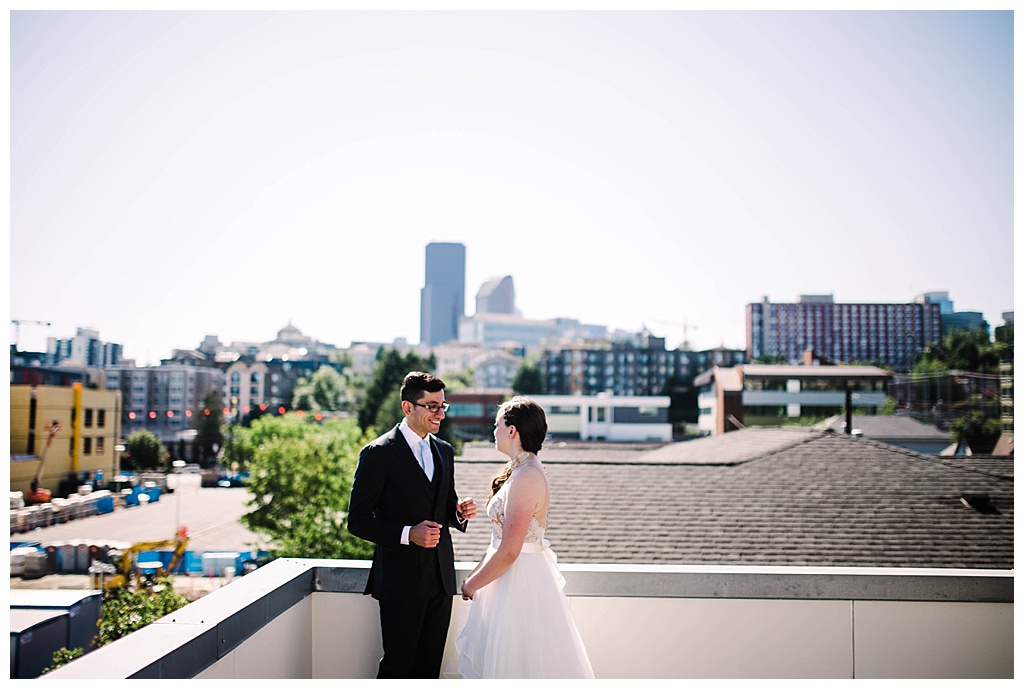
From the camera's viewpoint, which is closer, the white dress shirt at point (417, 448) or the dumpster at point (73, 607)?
the white dress shirt at point (417, 448)

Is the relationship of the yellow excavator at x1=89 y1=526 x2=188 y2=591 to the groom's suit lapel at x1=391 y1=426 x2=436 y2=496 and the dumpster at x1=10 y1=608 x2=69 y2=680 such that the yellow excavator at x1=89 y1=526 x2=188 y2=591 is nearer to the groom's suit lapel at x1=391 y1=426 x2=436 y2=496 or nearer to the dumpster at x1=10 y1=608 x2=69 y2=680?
the dumpster at x1=10 y1=608 x2=69 y2=680

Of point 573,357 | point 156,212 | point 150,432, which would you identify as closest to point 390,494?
point 150,432

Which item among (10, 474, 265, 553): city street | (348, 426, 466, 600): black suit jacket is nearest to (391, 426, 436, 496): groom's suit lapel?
(348, 426, 466, 600): black suit jacket

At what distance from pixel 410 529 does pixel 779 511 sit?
668cm

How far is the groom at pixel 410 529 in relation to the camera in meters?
2.44

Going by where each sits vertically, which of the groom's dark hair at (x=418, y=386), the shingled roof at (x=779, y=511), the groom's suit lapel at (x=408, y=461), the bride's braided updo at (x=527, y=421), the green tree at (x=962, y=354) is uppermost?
the green tree at (x=962, y=354)

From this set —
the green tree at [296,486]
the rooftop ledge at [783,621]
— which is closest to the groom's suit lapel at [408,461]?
the rooftop ledge at [783,621]

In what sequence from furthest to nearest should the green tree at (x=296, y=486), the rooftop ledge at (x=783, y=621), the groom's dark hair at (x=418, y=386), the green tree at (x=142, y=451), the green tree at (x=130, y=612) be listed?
the green tree at (x=142, y=451), the green tree at (x=296, y=486), the green tree at (x=130, y=612), the rooftop ledge at (x=783, y=621), the groom's dark hair at (x=418, y=386)

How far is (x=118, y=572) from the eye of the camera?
25391mm

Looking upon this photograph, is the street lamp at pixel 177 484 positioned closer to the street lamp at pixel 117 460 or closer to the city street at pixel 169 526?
the city street at pixel 169 526

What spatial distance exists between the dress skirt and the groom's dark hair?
0.59 meters

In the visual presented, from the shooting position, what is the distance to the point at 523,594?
2438 millimetres

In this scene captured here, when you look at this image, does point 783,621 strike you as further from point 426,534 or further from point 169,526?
point 169,526

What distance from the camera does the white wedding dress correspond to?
95.5 inches
